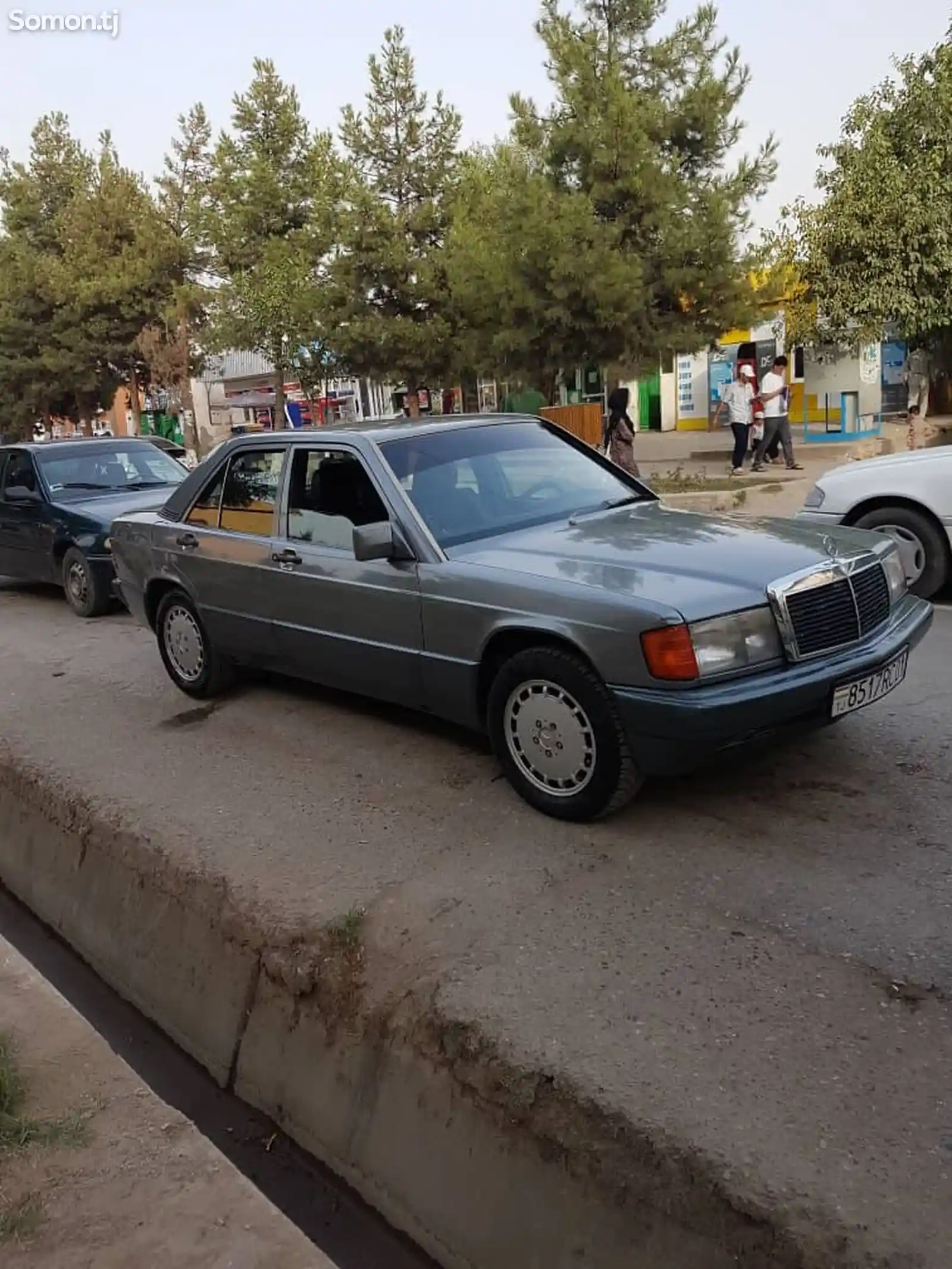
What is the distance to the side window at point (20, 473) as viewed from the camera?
1007 cm

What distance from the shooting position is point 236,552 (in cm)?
550

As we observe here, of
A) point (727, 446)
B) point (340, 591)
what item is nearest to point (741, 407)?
point (727, 446)

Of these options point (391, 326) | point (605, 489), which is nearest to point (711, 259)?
point (391, 326)

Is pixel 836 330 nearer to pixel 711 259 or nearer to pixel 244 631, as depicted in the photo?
pixel 711 259

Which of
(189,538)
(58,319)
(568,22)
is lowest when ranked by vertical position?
(189,538)

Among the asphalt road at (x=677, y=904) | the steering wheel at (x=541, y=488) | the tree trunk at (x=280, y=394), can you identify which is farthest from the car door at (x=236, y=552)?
the tree trunk at (x=280, y=394)

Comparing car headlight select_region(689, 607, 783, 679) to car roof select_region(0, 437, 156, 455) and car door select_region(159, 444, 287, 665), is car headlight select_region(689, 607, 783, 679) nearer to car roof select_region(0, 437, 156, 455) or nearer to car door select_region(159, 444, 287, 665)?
car door select_region(159, 444, 287, 665)

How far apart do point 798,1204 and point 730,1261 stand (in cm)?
18

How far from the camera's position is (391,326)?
20812 mm

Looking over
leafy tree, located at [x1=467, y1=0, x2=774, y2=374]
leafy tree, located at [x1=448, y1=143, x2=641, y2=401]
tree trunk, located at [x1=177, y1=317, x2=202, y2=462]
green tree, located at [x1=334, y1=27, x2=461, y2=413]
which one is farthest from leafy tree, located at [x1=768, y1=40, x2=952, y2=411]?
tree trunk, located at [x1=177, y1=317, x2=202, y2=462]

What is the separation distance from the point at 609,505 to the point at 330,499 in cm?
133

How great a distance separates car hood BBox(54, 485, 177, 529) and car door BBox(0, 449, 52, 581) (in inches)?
11.4

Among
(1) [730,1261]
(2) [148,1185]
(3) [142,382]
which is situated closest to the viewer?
(1) [730,1261]

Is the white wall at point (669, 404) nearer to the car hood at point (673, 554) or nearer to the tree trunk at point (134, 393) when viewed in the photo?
the tree trunk at point (134, 393)
